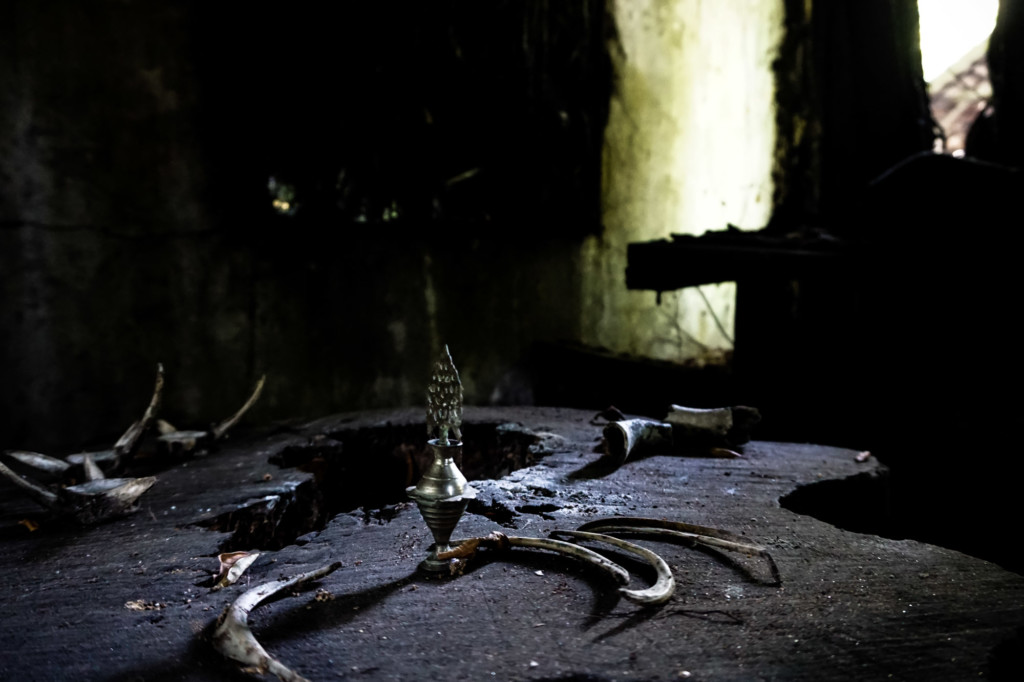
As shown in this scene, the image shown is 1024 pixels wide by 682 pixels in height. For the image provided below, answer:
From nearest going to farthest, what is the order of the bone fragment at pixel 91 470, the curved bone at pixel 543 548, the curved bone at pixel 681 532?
1. the curved bone at pixel 543 548
2. the curved bone at pixel 681 532
3. the bone fragment at pixel 91 470

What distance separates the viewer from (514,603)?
1.67 m

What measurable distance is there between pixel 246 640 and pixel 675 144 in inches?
243

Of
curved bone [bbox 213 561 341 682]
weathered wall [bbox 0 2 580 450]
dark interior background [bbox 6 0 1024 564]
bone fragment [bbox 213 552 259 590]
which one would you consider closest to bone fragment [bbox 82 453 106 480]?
bone fragment [bbox 213 552 259 590]

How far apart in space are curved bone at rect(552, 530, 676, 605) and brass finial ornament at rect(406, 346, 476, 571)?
0.46 meters

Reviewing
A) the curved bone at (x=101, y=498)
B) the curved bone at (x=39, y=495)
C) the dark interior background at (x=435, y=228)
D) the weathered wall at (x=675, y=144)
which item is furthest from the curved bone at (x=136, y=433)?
the weathered wall at (x=675, y=144)

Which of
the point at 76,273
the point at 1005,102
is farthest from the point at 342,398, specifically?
the point at 1005,102

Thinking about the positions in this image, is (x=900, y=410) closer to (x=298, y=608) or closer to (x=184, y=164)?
(x=298, y=608)

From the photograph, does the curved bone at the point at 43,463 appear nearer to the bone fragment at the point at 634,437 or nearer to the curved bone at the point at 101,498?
the curved bone at the point at 101,498

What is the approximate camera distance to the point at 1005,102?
181 inches

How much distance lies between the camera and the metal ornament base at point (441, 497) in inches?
71.5

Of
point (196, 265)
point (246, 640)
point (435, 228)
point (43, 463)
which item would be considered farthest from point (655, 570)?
point (196, 265)

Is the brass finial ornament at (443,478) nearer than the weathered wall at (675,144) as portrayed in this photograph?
Yes

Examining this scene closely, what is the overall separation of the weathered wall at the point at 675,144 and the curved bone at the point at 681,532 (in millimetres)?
3988

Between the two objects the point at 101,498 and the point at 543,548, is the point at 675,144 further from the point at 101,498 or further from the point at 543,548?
the point at 101,498
